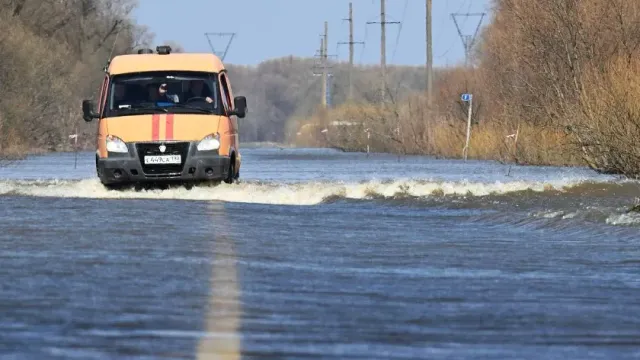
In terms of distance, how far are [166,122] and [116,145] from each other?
89cm

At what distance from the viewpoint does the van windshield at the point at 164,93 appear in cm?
2692

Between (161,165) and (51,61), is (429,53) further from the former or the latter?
(161,165)

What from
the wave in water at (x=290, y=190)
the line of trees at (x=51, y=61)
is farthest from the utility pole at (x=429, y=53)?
the wave in water at (x=290, y=190)

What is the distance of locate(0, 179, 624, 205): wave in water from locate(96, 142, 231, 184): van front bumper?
247mm

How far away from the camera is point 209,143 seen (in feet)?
87.8

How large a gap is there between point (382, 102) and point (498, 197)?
5662 cm

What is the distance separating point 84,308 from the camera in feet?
32.3

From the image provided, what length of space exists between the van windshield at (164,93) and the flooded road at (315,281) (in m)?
2.51

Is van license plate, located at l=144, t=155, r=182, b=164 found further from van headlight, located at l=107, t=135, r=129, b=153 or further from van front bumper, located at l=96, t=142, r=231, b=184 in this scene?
van headlight, located at l=107, t=135, r=129, b=153

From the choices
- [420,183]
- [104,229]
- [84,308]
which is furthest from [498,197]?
[84,308]

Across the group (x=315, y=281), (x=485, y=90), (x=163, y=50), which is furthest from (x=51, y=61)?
(x=315, y=281)

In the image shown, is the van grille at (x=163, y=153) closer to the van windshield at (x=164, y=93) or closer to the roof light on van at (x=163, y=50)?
the van windshield at (x=164, y=93)

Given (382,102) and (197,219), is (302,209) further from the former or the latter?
(382,102)

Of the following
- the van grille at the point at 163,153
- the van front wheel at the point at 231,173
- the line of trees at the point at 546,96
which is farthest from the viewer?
the line of trees at the point at 546,96
